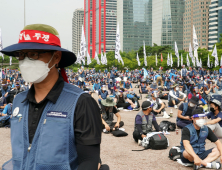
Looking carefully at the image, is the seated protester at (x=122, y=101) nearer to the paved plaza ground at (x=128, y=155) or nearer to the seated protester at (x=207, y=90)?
the seated protester at (x=207, y=90)

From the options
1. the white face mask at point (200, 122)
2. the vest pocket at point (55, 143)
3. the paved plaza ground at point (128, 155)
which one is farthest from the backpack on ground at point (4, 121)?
the vest pocket at point (55, 143)

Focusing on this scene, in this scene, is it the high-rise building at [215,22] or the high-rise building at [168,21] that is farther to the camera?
the high-rise building at [168,21]

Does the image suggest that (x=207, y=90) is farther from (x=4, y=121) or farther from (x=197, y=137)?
(x=197, y=137)

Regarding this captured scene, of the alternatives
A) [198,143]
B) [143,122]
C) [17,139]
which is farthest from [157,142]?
[17,139]

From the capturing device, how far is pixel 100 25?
531 feet

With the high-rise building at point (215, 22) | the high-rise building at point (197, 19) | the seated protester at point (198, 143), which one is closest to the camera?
the seated protester at point (198, 143)

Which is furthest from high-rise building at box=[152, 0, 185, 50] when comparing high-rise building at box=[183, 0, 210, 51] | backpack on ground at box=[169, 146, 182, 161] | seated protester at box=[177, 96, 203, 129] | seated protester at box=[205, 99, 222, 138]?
backpack on ground at box=[169, 146, 182, 161]

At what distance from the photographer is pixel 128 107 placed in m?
15.3

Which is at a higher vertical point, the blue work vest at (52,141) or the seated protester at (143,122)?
the blue work vest at (52,141)

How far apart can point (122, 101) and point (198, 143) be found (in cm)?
985

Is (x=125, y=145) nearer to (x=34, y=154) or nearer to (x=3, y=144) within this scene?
(x=3, y=144)

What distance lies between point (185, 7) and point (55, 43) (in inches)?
5952

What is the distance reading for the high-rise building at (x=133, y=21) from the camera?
497 feet

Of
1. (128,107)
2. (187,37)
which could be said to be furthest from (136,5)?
(128,107)
